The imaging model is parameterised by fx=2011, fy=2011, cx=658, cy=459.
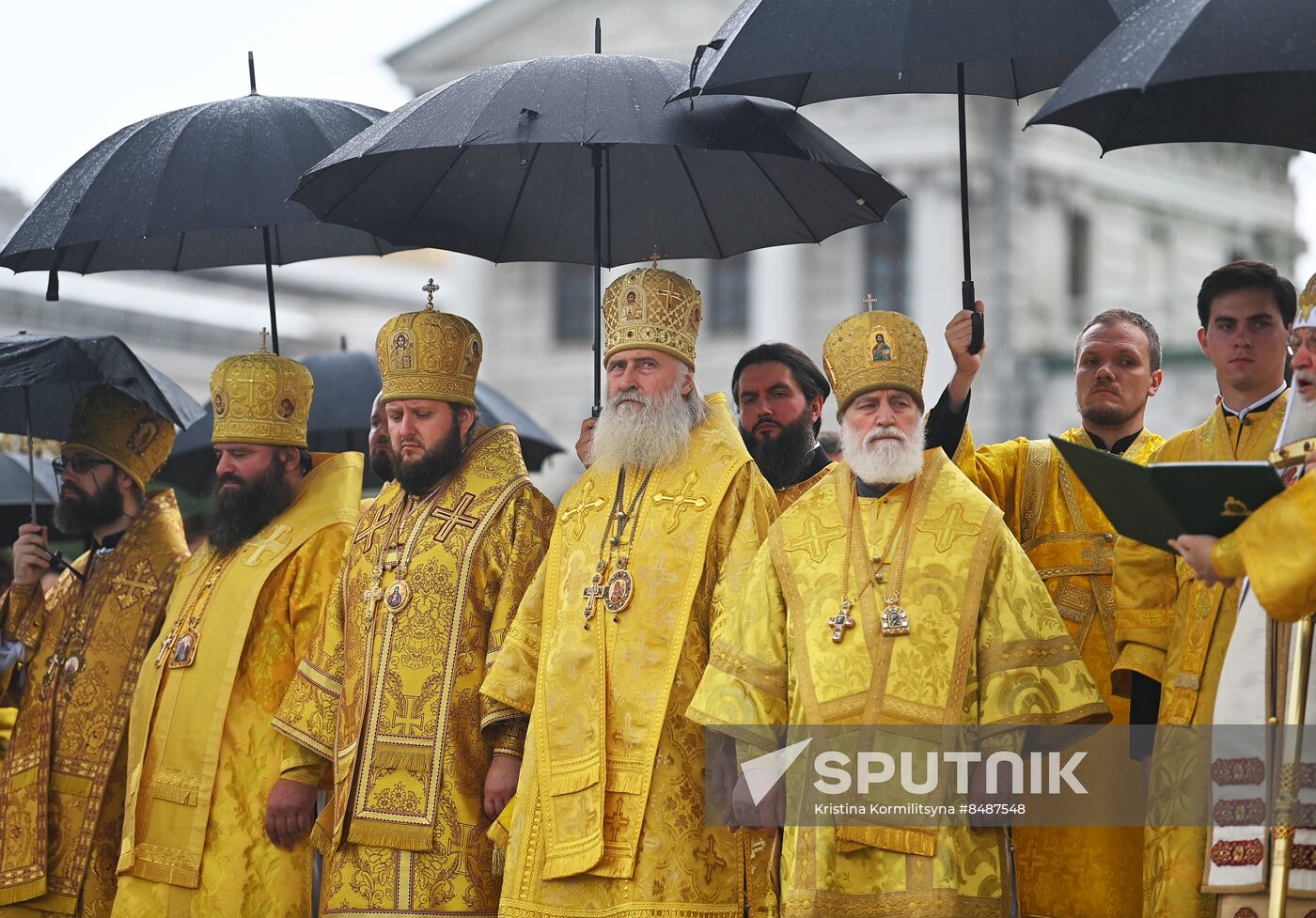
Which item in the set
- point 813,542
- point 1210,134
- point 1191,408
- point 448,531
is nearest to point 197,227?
point 448,531

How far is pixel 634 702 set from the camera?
224 inches

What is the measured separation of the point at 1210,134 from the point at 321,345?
1163 inches

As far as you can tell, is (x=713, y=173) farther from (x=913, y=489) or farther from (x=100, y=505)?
(x=100, y=505)

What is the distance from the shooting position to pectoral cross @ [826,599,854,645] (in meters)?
5.31

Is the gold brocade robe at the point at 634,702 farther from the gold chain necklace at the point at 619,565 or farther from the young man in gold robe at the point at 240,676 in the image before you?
the young man in gold robe at the point at 240,676

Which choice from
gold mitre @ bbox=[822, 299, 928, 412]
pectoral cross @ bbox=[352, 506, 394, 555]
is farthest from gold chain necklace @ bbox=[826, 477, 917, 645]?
pectoral cross @ bbox=[352, 506, 394, 555]

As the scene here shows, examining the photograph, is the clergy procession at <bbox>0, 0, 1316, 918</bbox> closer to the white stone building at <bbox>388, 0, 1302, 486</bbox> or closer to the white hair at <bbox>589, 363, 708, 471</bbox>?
the white hair at <bbox>589, 363, 708, 471</bbox>

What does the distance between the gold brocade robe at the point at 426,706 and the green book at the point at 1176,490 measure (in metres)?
2.04

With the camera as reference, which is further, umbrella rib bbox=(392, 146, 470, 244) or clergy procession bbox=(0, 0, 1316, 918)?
umbrella rib bbox=(392, 146, 470, 244)

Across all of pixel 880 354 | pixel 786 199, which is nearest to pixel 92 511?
pixel 786 199

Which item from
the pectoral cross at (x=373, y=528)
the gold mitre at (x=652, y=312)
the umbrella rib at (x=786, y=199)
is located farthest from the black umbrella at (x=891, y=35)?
the pectoral cross at (x=373, y=528)

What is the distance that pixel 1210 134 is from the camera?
5.64 m

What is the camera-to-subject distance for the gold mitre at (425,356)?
253 inches

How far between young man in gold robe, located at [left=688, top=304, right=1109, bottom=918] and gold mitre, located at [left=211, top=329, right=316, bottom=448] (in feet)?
7.33
